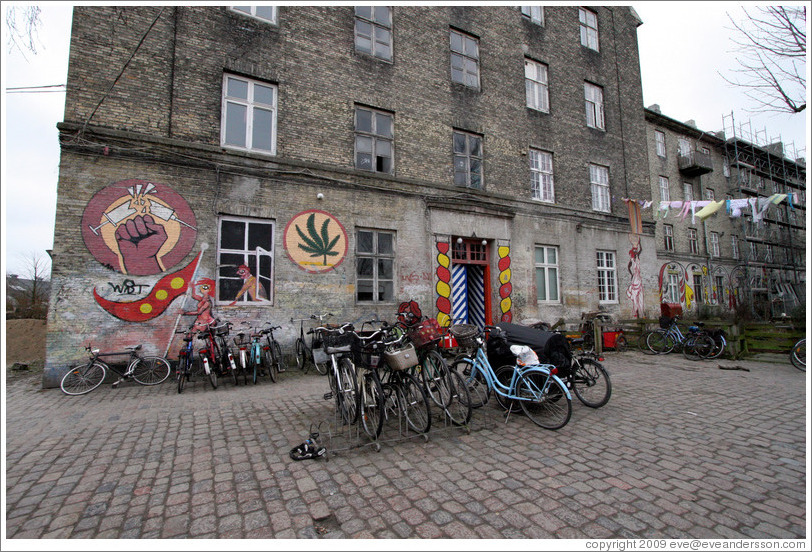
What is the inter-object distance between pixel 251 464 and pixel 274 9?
11292 mm

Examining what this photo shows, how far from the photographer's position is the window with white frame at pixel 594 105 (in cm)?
1608

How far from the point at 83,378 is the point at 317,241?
5.52 m

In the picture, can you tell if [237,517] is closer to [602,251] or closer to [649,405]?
[649,405]

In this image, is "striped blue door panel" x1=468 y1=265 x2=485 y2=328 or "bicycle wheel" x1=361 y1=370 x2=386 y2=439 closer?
"bicycle wheel" x1=361 y1=370 x2=386 y2=439

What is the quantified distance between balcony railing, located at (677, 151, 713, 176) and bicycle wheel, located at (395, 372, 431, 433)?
30156 mm

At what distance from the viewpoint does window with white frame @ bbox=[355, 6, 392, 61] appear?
11336 millimetres

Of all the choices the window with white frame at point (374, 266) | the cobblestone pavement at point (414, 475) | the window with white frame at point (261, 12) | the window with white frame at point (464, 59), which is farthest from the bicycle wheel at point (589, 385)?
the window with white frame at point (261, 12)

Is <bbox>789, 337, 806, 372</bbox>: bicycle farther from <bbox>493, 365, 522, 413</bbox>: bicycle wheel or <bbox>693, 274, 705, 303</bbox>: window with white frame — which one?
<bbox>693, 274, 705, 303</bbox>: window with white frame

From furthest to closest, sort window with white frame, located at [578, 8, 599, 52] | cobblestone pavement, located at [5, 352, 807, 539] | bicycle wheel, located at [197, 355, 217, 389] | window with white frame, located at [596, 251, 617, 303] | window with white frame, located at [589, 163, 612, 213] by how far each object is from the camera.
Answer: window with white frame, located at [578, 8, 599, 52] → window with white frame, located at [589, 163, 612, 213] → window with white frame, located at [596, 251, 617, 303] → bicycle wheel, located at [197, 355, 217, 389] → cobblestone pavement, located at [5, 352, 807, 539]

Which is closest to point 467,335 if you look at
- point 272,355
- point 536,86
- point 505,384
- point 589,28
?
point 505,384

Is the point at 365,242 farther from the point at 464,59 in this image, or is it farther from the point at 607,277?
the point at 607,277

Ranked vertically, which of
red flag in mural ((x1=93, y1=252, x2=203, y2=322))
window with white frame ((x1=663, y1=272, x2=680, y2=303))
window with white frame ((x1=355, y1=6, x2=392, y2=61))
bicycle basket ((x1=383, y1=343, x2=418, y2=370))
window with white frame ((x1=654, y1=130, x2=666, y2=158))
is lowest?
bicycle basket ((x1=383, y1=343, x2=418, y2=370))

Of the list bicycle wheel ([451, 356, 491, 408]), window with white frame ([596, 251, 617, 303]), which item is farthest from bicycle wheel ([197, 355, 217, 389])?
window with white frame ([596, 251, 617, 303])

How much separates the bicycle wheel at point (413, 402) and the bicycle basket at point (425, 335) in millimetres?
459
